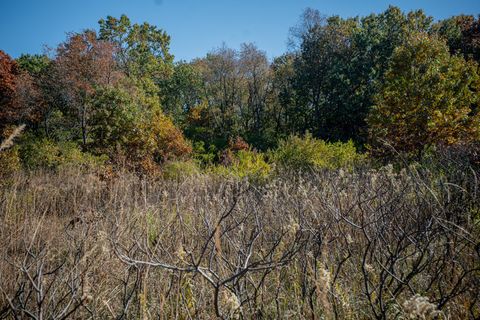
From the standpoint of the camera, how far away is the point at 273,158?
32.8 ft

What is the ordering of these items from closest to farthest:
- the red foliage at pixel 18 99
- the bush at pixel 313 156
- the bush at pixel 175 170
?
the bush at pixel 313 156, the bush at pixel 175 170, the red foliage at pixel 18 99

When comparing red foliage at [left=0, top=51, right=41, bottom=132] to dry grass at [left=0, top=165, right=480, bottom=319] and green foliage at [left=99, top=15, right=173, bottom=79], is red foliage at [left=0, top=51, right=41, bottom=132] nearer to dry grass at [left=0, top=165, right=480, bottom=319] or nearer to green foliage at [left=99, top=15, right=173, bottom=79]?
green foliage at [left=99, top=15, right=173, bottom=79]

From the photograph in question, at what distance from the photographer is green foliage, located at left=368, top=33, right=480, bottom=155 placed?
25.4 feet

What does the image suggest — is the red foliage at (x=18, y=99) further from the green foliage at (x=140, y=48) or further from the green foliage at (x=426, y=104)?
the green foliage at (x=426, y=104)

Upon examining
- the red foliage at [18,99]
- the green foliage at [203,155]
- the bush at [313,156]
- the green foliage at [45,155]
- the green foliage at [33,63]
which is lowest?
the green foliage at [203,155]

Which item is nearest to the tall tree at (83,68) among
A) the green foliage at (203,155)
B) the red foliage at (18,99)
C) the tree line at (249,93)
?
the tree line at (249,93)

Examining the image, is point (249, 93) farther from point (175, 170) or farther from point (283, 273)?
point (283, 273)

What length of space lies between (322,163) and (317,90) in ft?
46.1

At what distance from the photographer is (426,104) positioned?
7.93 m

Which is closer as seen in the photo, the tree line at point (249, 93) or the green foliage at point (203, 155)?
the tree line at point (249, 93)

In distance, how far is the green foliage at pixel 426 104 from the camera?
775 centimetres

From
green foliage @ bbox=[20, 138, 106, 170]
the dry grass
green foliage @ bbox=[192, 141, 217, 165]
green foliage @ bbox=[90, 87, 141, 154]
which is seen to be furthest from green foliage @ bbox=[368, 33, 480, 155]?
green foliage @ bbox=[20, 138, 106, 170]

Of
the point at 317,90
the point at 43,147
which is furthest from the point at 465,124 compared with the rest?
the point at 43,147

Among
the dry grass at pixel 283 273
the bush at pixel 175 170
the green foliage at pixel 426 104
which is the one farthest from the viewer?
the bush at pixel 175 170
